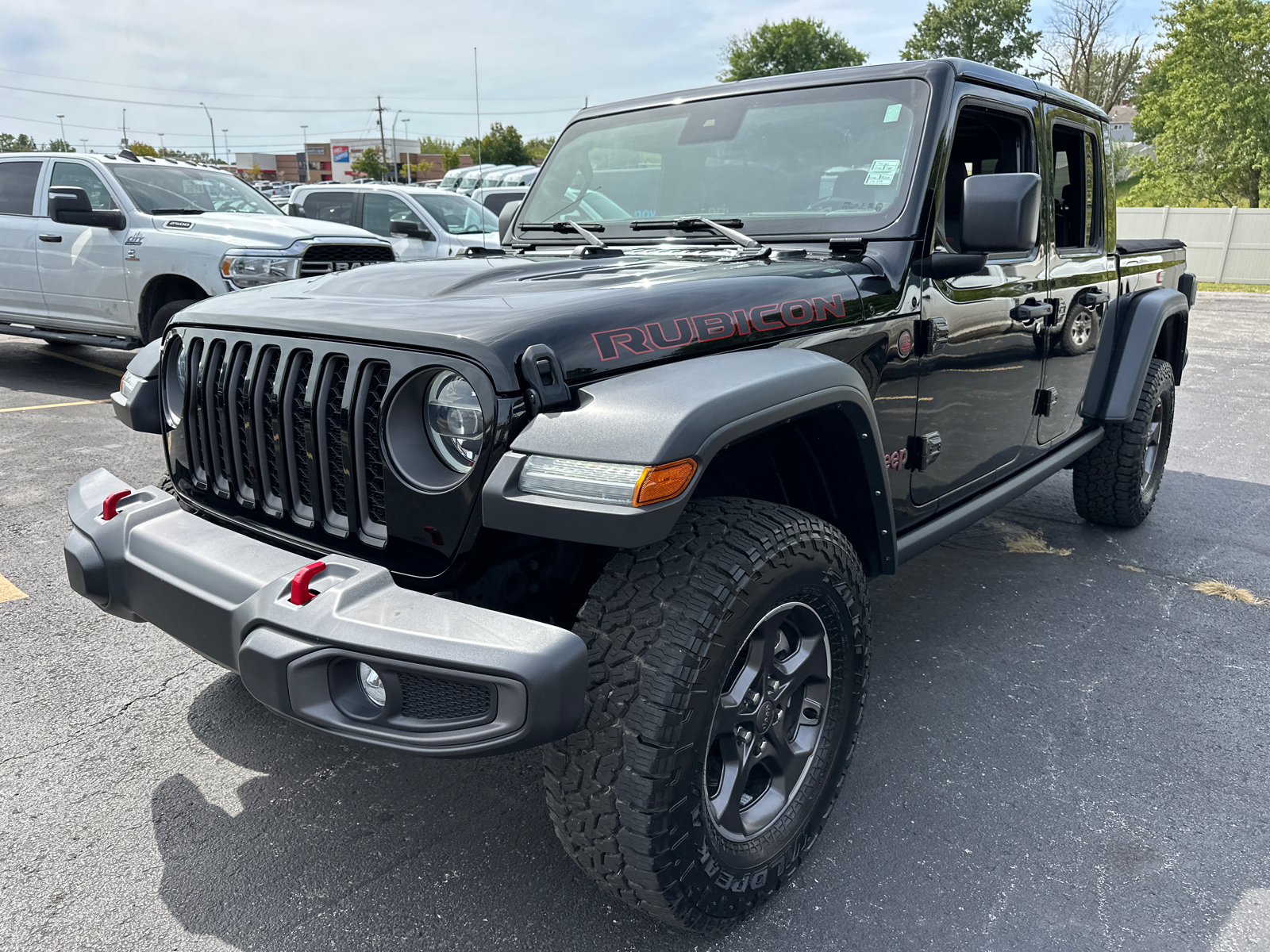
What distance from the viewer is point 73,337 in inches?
312

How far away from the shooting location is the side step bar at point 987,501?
2.79m

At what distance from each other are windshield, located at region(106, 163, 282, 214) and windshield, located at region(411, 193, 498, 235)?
7.98 ft

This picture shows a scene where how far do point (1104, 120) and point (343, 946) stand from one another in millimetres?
4343

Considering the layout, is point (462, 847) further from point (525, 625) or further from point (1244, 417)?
point (1244, 417)

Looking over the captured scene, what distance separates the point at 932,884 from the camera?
7.11ft

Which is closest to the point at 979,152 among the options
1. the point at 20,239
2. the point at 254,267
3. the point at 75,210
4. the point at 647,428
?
the point at 647,428

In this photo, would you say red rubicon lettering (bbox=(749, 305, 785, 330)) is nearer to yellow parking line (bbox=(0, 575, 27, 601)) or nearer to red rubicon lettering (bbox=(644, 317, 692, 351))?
red rubicon lettering (bbox=(644, 317, 692, 351))

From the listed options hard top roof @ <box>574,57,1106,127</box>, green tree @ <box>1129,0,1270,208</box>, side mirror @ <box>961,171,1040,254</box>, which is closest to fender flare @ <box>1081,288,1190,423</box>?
hard top roof @ <box>574,57,1106,127</box>

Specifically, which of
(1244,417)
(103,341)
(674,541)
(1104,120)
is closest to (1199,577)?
(1104,120)

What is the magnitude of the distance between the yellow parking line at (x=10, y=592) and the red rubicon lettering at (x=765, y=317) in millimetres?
3070

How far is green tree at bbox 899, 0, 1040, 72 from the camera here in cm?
5806

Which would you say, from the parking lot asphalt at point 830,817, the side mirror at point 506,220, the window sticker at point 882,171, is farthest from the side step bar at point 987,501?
the side mirror at point 506,220

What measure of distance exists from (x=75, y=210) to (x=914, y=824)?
7239mm

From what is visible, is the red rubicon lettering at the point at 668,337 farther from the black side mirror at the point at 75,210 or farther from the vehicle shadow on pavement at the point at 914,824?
the black side mirror at the point at 75,210
